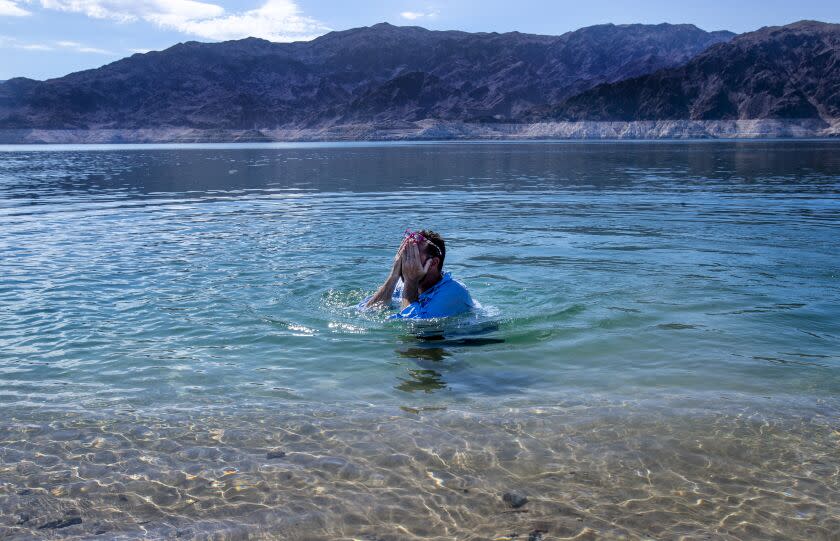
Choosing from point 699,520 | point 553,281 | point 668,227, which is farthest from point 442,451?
point 668,227

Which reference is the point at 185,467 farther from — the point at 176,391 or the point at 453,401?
the point at 453,401

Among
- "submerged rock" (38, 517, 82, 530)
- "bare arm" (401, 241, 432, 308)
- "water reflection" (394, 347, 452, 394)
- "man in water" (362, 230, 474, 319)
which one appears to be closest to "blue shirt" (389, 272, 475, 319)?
"man in water" (362, 230, 474, 319)

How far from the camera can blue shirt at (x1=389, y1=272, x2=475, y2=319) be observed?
9.18 metres

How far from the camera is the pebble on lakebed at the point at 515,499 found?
5.05 m

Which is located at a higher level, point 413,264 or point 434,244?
point 434,244

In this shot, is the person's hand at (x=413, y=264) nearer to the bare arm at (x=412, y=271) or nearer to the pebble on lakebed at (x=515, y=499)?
the bare arm at (x=412, y=271)

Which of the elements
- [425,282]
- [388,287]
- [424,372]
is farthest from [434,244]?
[424,372]

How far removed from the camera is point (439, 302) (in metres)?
9.18

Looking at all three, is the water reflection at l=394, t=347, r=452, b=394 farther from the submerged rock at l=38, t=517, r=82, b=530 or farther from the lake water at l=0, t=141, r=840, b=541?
the submerged rock at l=38, t=517, r=82, b=530

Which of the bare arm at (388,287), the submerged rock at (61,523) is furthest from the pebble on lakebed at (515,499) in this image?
the bare arm at (388,287)

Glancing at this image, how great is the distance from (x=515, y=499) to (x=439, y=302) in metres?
4.25

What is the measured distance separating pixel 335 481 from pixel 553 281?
7096 mm

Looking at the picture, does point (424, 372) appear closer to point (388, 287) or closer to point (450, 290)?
point (450, 290)

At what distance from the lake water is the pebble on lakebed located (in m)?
0.04
